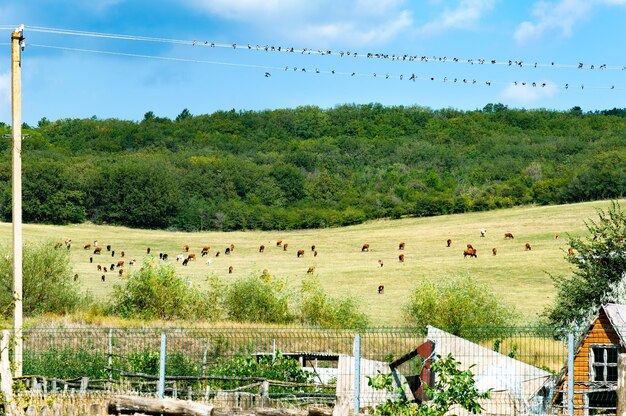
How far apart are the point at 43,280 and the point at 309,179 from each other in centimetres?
10919

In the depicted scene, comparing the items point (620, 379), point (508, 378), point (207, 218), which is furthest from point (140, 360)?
point (207, 218)

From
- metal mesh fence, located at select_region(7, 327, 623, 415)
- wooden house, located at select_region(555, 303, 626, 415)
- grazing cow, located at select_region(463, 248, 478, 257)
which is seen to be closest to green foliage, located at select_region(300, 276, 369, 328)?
metal mesh fence, located at select_region(7, 327, 623, 415)

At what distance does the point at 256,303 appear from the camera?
56.2 meters

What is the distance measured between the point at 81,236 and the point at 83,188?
74.5ft

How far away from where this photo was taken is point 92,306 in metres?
56.1

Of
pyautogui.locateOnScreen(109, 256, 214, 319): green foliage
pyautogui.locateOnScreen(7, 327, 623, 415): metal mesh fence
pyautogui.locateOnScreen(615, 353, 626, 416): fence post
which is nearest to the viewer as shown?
pyautogui.locateOnScreen(615, 353, 626, 416): fence post

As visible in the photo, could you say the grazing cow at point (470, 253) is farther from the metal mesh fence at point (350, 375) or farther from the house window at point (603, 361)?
the house window at point (603, 361)

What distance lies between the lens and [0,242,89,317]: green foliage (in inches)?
2110

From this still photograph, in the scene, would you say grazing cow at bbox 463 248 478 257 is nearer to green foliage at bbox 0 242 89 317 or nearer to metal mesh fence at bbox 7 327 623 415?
green foliage at bbox 0 242 89 317

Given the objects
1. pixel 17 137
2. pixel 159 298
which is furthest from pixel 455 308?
pixel 17 137

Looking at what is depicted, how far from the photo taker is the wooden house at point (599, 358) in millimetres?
26922

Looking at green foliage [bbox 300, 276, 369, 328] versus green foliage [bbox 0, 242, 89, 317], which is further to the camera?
green foliage [bbox 300, 276, 369, 328]

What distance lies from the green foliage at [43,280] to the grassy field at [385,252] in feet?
15.0

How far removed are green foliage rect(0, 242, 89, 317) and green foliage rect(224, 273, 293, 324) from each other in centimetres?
823
